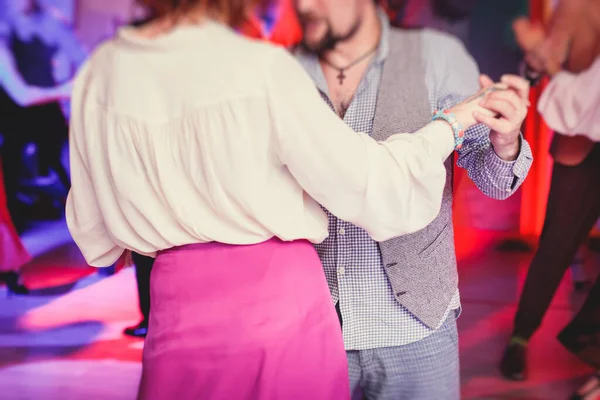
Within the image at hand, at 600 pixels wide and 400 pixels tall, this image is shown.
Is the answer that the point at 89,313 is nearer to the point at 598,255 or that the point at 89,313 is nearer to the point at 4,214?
the point at 4,214

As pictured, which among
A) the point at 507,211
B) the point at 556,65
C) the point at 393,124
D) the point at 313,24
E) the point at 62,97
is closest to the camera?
the point at 393,124

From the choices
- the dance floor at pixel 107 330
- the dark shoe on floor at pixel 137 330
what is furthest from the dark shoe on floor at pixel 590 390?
the dark shoe on floor at pixel 137 330

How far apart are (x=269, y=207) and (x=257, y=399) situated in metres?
0.33

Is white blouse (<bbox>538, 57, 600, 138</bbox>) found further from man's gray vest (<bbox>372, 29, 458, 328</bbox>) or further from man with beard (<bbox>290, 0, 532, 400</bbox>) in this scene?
man's gray vest (<bbox>372, 29, 458, 328</bbox>)

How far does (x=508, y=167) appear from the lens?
3.48ft

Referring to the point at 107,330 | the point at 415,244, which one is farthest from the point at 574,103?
the point at 107,330

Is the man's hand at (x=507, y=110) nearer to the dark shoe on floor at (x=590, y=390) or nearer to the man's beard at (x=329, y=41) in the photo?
the man's beard at (x=329, y=41)

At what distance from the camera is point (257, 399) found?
94 cm

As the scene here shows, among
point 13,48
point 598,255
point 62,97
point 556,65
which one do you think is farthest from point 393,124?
point 13,48

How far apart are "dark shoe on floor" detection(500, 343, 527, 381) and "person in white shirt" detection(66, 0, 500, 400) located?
1.10 metres

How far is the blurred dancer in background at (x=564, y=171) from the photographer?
1.57 metres

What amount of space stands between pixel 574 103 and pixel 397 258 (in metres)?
0.89

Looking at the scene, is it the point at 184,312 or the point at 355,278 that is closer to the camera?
the point at 184,312

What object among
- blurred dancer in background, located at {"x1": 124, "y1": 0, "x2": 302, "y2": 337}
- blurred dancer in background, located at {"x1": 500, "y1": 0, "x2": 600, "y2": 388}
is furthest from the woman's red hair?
blurred dancer in background, located at {"x1": 500, "y1": 0, "x2": 600, "y2": 388}
